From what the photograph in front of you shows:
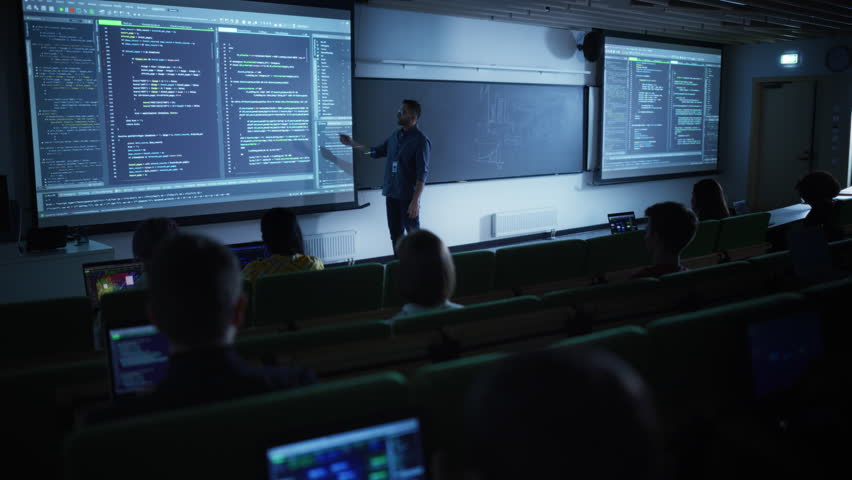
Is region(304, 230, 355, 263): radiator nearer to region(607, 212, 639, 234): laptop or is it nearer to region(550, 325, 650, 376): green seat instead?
region(607, 212, 639, 234): laptop

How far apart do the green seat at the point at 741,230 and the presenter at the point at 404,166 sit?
260 centimetres

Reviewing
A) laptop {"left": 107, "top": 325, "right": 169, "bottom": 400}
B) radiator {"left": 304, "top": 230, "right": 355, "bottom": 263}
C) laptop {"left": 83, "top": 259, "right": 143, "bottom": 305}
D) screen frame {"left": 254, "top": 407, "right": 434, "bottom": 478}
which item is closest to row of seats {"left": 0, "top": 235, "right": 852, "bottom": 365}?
laptop {"left": 107, "top": 325, "right": 169, "bottom": 400}

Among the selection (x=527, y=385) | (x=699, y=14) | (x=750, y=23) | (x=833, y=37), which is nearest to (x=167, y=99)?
(x=527, y=385)

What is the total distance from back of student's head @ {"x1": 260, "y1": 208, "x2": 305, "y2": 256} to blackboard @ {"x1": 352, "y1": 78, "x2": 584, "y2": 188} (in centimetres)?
314

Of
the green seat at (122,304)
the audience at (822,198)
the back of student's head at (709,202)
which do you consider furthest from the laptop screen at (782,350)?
the back of student's head at (709,202)

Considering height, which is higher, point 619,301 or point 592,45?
point 592,45

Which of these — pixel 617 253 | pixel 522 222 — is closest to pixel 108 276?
pixel 617 253

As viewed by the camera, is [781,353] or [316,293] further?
[316,293]

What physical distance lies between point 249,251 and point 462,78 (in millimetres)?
4160

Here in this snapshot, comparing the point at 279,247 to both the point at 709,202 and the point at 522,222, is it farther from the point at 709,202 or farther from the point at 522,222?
the point at 522,222

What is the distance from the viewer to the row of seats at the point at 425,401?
1093mm

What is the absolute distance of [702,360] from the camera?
1.77 metres

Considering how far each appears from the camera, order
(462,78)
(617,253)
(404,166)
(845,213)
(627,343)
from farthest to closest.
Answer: (462,78) < (404,166) < (845,213) < (617,253) < (627,343)

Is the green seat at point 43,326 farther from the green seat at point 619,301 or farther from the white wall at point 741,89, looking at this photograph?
the white wall at point 741,89
